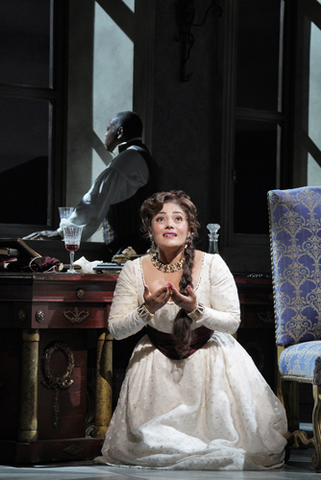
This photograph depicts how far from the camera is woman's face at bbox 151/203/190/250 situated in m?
2.83

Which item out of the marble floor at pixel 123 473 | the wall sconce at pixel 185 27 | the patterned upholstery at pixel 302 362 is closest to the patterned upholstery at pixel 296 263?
the patterned upholstery at pixel 302 362

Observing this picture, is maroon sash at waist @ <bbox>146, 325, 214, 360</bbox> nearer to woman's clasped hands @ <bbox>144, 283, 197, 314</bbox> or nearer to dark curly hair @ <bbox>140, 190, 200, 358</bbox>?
dark curly hair @ <bbox>140, 190, 200, 358</bbox>

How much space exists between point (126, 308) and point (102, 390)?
1.46ft

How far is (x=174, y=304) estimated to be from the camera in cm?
279

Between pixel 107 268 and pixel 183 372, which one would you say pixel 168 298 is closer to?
pixel 183 372

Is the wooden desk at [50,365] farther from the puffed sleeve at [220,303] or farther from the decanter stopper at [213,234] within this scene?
the decanter stopper at [213,234]

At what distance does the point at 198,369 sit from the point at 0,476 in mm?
908

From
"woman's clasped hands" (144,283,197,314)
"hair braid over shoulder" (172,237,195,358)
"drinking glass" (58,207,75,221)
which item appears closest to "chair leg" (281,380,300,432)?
"hair braid over shoulder" (172,237,195,358)

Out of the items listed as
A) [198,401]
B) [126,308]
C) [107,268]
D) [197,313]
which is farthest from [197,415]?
[107,268]

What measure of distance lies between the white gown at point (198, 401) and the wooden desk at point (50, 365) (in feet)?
0.62

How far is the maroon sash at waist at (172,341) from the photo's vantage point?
2.80 metres

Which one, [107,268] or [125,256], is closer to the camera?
[107,268]

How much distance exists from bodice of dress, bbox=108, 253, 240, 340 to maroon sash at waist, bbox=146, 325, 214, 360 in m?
0.03

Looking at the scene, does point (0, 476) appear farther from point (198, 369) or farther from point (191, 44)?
point (191, 44)
